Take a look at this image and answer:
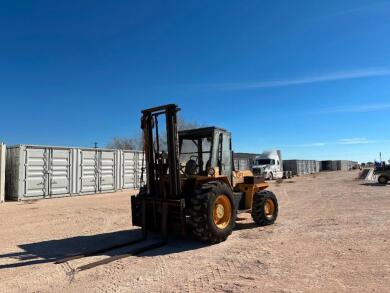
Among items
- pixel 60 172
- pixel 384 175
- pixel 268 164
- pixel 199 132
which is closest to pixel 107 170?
pixel 60 172

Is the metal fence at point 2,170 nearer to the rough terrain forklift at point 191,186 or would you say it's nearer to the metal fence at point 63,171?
the metal fence at point 63,171

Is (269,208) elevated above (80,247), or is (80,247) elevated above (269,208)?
(269,208)

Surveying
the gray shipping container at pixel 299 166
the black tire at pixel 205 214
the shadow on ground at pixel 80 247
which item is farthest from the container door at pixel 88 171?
the gray shipping container at pixel 299 166

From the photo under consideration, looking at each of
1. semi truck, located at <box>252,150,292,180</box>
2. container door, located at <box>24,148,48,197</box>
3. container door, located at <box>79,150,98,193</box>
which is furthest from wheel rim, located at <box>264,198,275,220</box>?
semi truck, located at <box>252,150,292,180</box>

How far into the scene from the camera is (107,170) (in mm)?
23016

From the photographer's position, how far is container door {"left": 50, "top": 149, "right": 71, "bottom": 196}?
782 inches

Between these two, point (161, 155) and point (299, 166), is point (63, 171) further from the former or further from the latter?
point (299, 166)

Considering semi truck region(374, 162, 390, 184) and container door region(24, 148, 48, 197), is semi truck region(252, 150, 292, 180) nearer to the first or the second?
semi truck region(374, 162, 390, 184)

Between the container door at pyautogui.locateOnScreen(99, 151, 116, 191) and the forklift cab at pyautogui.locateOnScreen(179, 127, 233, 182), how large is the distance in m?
13.6

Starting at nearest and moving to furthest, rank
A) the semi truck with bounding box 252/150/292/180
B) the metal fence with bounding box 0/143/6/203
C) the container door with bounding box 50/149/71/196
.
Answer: the metal fence with bounding box 0/143/6/203 < the container door with bounding box 50/149/71/196 < the semi truck with bounding box 252/150/292/180

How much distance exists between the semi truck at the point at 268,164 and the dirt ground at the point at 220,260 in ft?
89.7

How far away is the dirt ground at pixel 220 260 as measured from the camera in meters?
5.68

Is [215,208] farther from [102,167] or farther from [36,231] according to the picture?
[102,167]

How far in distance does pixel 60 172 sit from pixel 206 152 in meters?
13.0
